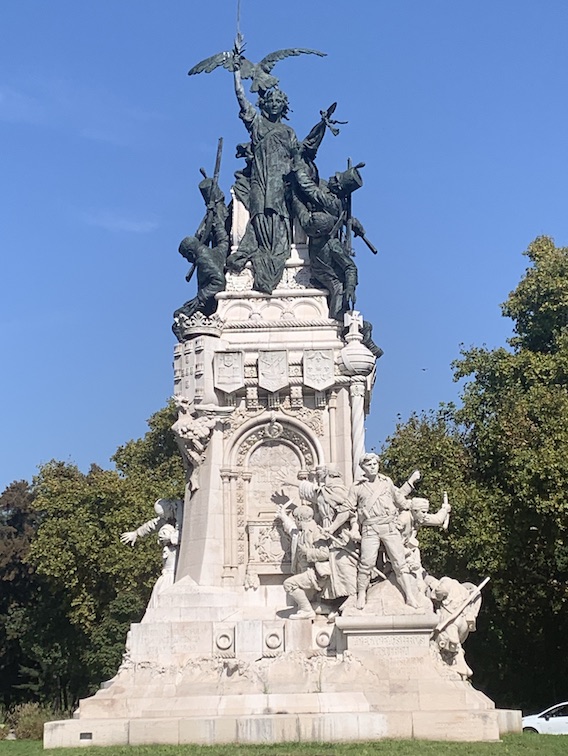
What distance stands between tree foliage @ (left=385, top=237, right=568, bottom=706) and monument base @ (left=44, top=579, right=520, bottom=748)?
11.3 m

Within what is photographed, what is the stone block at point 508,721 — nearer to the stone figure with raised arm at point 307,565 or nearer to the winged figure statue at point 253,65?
the stone figure with raised arm at point 307,565

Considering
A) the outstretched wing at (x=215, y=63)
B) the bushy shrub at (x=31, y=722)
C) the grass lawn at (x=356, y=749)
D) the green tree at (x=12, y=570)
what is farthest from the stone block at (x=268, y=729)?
the green tree at (x=12, y=570)

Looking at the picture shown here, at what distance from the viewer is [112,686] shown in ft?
56.2

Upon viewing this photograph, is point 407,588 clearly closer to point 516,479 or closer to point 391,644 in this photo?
point 391,644

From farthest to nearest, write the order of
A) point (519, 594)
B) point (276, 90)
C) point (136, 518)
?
point (136, 518)
point (519, 594)
point (276, 90)

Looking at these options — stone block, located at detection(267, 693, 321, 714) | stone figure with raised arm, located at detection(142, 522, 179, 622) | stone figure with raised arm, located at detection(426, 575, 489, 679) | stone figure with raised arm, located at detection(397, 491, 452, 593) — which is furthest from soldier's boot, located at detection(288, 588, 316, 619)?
stone figure with raised arm, located at detection(142, 522, 179, 622)

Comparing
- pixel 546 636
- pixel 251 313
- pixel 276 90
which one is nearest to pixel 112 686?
pixel 251 313

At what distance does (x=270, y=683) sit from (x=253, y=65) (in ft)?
40.3

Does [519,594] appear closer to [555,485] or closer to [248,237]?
[555,485]

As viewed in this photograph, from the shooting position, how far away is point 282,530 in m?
19.0

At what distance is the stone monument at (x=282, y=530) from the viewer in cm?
1617

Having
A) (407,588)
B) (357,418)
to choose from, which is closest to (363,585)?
(407,588)

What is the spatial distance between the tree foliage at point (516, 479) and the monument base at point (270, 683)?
1134 centimetres

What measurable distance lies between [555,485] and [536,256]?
11.8 metres
